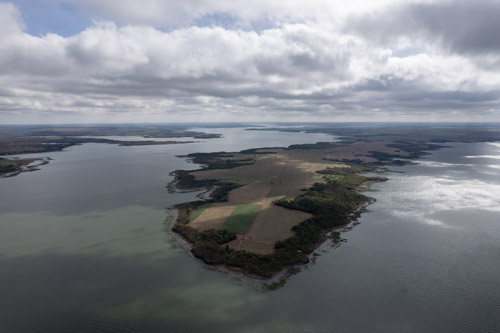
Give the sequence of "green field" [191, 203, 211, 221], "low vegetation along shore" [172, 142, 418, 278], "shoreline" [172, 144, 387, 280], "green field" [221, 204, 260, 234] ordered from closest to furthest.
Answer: "shoreline" [172, 144, 387, 280] < "low vegetation along shore" [172, 142, 418, 278] < "green field" [221, 204, 260, 234] < "green field" [191, 203, 211, 221]

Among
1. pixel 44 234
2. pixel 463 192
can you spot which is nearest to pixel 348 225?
pixel 463 192

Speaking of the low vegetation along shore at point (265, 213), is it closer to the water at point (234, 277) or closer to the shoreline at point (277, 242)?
the shoreline at point (277, 242)

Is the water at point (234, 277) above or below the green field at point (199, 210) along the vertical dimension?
below

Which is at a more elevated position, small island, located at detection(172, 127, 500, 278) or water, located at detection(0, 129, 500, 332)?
small island, located at detection(172, 127, 500, 278)

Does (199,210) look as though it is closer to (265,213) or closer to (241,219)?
(241,219)

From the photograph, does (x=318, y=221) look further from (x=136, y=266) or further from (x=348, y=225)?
(x=136, y=266)

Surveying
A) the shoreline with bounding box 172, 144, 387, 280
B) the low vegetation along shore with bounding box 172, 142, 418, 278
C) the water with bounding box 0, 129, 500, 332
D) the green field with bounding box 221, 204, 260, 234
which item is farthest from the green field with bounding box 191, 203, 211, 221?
the green field with bounding box 221, 204, 260, 234

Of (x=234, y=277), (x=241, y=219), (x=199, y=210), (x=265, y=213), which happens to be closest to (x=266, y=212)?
(x=265, y=213)

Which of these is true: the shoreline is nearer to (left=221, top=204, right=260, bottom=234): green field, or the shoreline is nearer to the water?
the water

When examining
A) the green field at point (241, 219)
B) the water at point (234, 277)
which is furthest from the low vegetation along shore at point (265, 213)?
the water at point (234, 277)
